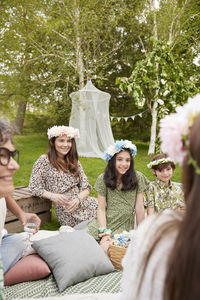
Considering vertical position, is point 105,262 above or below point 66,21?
below

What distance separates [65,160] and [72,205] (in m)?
0.61

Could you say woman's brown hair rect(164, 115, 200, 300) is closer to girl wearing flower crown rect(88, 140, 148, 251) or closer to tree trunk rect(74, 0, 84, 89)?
girl wearing flower crown rect(88, 140, 148, 251)

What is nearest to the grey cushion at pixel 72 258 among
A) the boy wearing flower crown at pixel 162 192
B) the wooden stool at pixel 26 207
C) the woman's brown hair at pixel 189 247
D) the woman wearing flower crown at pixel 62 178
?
the boy wearing flower crown at pixel 162 192

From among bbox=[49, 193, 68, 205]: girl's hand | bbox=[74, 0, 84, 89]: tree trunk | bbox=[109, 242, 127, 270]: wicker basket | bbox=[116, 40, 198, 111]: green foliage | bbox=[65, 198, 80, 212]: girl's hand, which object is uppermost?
bbox=[74, 0, 84, 89]: tree trunk

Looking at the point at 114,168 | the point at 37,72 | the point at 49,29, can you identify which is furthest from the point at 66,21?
the point at 114,168

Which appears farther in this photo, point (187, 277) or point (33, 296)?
point (33, 296)

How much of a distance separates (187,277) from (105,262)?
6.48ft

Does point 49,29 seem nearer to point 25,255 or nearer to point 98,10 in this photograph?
point 98,10

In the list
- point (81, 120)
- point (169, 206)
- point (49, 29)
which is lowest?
point (169, 206)

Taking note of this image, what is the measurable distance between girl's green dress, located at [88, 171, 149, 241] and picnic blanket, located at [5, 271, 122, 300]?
0.88 metres

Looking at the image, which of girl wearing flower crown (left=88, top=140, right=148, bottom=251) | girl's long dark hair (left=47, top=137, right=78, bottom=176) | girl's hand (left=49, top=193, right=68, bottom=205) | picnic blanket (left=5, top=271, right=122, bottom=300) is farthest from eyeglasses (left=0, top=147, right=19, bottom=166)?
girl's long dark hair (left=47, top=137, right=78, bottom=176)

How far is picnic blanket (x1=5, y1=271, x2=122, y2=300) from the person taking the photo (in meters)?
2.24

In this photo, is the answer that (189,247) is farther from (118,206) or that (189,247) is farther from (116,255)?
(118,206)

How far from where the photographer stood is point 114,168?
3365 millimetres
